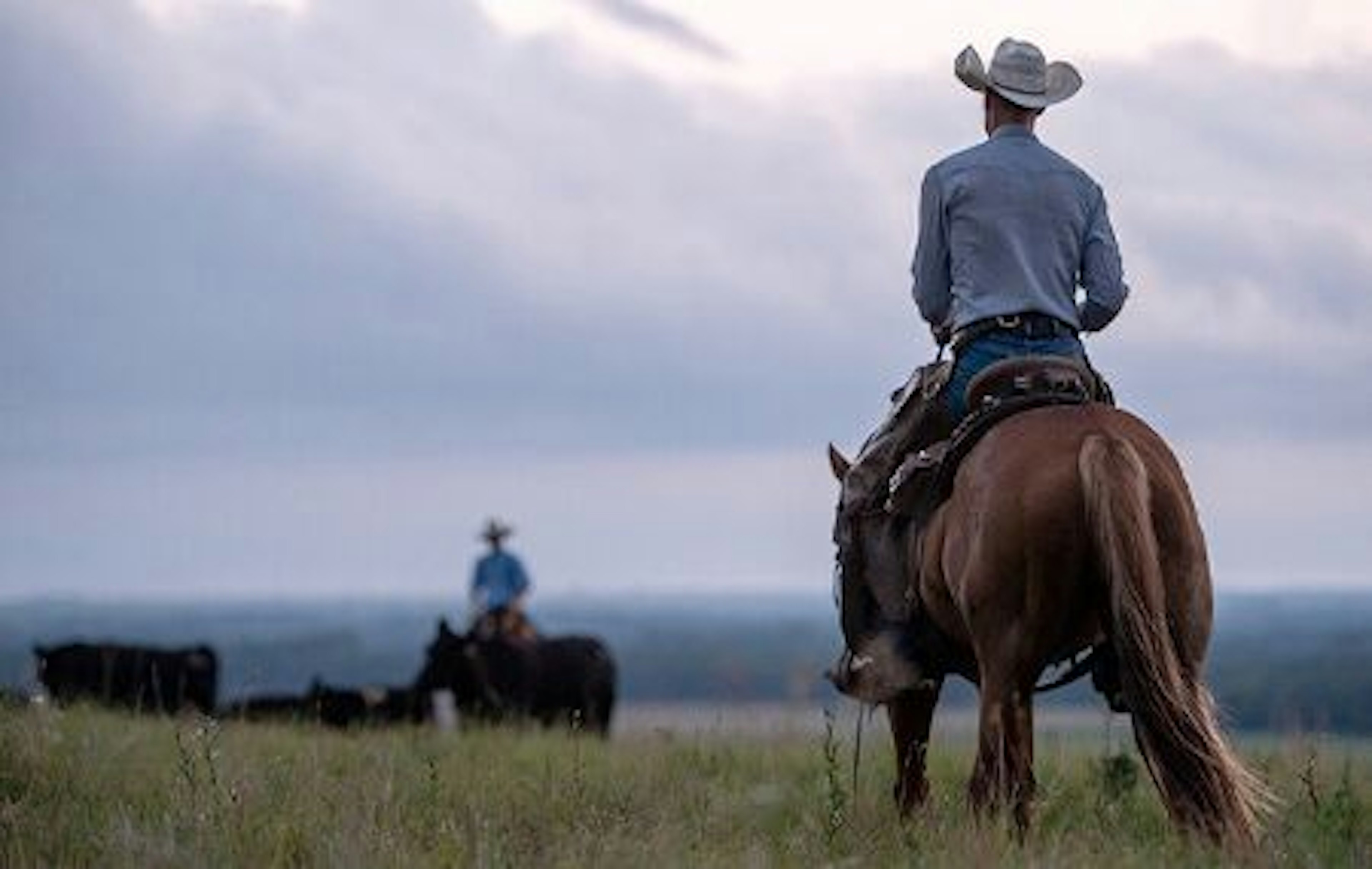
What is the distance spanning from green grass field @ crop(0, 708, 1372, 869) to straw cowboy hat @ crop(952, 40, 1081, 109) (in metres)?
2.26

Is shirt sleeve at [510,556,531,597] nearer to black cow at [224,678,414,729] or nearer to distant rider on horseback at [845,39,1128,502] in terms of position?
black cow at [224,678,414,729]

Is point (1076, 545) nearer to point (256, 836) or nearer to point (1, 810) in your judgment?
point (256, 836)

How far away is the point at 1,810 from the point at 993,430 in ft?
11.2

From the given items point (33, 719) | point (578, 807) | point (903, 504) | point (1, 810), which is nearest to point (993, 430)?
point (903, 504)

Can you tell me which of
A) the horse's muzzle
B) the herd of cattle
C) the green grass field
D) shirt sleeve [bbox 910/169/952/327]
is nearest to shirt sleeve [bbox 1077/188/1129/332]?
shirt sleeve [bbox 910/169/952/327]

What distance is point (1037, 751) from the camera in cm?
1242

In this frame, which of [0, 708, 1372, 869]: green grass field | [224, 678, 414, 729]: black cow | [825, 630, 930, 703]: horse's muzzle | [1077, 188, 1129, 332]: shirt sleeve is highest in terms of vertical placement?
[1077, 188, 1129, 332]: shirt sleeve

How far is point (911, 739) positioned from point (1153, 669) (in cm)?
198

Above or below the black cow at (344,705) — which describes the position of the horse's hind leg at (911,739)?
below

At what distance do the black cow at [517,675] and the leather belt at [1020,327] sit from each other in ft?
54.2

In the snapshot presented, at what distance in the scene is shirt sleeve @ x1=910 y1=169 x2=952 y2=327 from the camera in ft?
30.7

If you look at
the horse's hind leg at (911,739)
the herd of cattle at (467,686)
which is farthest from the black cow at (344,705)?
the horse's hind leg at (911,739)

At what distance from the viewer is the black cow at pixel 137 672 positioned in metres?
28.0

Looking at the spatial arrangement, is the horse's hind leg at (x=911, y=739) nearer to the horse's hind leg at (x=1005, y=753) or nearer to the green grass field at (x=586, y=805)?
the green grass field at (x=586, y=805)
